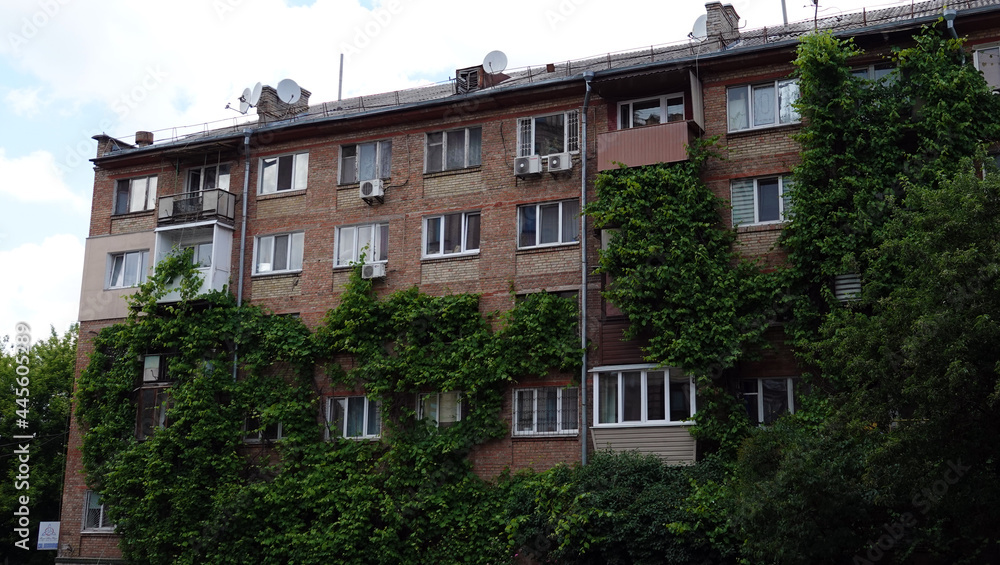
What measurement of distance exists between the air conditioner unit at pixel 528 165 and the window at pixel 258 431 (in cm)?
982

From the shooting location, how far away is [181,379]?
98.9ft

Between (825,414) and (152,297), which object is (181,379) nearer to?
(152,297)

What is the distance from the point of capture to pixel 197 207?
32156 millimetres

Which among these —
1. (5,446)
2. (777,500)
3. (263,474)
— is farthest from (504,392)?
(5,446)

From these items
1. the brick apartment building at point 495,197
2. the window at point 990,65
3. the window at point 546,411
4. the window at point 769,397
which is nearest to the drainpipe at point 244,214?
the brick apartment building at point 495,197

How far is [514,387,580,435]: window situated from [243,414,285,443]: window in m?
7.03

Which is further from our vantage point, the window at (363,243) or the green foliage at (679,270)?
the window at (363,243)

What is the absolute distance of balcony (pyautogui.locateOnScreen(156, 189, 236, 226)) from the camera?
31.8m

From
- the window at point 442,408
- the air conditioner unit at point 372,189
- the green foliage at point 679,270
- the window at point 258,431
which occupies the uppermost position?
the air conditioner unit at point 372,189

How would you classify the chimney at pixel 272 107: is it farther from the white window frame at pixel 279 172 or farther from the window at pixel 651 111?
the window at pixel 651 111

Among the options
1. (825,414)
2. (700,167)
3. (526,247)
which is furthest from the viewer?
(526,247)

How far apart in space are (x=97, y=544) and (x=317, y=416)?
8.67 meters

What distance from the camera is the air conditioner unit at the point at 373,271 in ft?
95.3

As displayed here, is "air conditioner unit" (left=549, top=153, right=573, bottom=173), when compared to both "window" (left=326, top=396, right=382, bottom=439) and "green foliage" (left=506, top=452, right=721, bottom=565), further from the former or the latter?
"window" (left=326, top=396, right=382, bottom=439)
